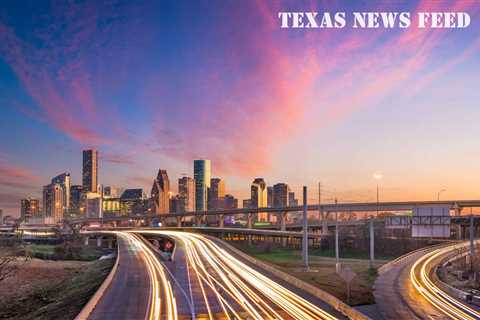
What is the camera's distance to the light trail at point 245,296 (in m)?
27.5

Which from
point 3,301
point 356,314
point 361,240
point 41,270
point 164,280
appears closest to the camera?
point 356,314

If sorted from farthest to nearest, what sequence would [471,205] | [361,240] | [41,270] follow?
[471,205] → [361,240] → [41,270]

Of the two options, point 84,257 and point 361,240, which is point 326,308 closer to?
point 361,240

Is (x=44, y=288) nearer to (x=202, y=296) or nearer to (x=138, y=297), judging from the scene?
(x=138, y=297)

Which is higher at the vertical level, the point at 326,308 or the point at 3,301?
the point at 326,308

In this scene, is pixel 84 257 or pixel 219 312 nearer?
pixel 219 312

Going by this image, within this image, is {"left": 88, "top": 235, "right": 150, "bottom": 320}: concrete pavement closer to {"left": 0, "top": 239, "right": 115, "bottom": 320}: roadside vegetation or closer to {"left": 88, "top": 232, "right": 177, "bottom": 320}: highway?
{"left": 88, "top": 232, "right": 177, "bottom": 320}: highway

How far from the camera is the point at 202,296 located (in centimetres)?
3416

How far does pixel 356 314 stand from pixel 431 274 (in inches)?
1368

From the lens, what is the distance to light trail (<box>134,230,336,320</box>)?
2755 cm

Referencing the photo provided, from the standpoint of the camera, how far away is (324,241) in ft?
365

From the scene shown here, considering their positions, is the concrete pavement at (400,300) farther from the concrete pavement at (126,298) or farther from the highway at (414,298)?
the concrete pavement at (126,298)

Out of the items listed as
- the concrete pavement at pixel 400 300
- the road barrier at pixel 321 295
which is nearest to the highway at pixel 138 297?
the road barrier at pixel 321 295

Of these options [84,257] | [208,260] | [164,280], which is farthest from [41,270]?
[164,280]
